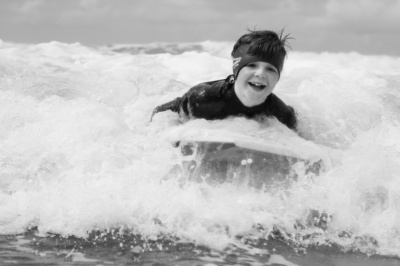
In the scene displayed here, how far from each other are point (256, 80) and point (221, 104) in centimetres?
35

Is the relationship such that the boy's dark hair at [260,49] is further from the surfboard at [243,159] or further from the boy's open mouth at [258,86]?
the surfboard at [243,159]

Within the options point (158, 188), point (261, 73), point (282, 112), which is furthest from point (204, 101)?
point (158, 188)

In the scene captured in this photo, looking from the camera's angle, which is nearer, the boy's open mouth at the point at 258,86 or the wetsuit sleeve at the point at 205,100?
the boy's open mouth at the point at 258,86

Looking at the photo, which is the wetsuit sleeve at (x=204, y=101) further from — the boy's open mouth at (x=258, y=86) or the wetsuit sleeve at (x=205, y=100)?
the boy's open mouth at (x=258, y=86)

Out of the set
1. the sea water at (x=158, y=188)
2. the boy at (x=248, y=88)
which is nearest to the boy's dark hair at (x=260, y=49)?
the boy at (x=248, y=88)

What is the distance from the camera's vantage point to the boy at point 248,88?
411 centimetres

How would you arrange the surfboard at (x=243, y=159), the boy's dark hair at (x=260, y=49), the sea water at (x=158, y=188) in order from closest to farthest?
the sea water at (x=158, y=188) < the surfboard at (x=243, y=159) < the boy's dark hair at (x=260, y=49)

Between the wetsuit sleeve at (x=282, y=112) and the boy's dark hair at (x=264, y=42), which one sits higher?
the boy's dark hair at (x=264, y=42)

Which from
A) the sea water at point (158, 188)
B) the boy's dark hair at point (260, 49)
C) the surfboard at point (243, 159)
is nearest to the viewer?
the sea water at point (158, 188)

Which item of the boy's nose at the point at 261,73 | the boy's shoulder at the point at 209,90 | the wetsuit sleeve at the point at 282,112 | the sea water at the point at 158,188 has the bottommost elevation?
the sea water at the point at 158,188

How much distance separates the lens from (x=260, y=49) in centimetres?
408

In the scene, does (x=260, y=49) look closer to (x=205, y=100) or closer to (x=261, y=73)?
(x=261, y=73)

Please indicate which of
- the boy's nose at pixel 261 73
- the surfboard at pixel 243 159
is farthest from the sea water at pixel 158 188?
the boy's nose at pixel 261 73

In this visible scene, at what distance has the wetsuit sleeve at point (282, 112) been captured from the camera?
4383 mm
